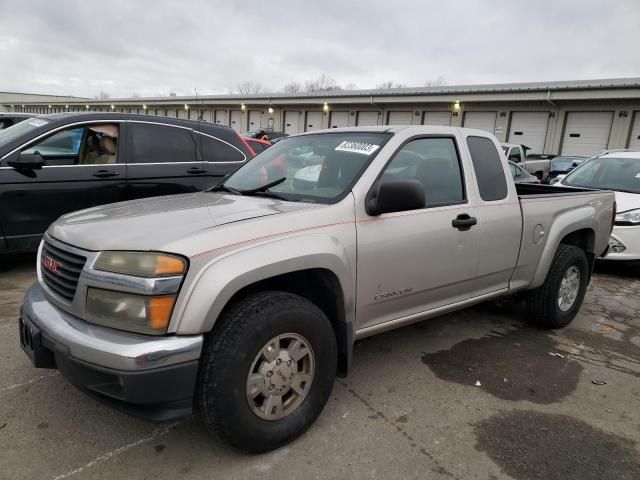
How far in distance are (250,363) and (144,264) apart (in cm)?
69

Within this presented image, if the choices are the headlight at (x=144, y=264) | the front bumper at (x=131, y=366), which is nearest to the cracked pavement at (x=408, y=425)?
the front bumper at (x=131, y=366)

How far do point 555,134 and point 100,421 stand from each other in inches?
947

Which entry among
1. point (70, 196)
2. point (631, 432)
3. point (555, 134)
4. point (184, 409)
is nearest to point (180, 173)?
point (70, 196)

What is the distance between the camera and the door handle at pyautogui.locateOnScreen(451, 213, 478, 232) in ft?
10.7

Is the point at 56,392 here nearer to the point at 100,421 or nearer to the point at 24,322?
the point at 100,421

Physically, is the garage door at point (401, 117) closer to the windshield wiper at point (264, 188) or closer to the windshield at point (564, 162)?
the windshield at point (564, 162)

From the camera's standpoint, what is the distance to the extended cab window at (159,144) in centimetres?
552

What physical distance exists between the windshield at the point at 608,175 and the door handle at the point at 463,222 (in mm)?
4849

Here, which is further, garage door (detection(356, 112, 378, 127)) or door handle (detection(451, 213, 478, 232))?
garage door (detection(356, 112, 378, 127))

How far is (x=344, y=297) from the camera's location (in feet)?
8.77

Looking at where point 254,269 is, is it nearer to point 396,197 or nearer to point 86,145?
point 396,197

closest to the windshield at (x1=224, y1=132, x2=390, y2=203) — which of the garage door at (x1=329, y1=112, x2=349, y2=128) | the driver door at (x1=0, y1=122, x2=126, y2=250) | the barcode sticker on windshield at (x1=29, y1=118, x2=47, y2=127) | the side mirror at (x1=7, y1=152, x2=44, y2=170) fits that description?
the driver door at (x1=0, y1=122, x2=126, y2=250)

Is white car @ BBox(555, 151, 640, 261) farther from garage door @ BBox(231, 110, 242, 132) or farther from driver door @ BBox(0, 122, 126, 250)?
garage door @ BBox(231, 110, 242, 132)

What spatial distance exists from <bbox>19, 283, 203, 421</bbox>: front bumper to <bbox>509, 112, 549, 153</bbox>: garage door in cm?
2425
